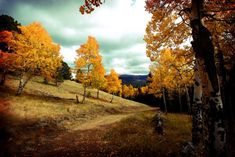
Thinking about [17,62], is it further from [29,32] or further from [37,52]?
[29,32]

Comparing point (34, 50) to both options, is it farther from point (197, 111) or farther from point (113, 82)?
point (113, 82)

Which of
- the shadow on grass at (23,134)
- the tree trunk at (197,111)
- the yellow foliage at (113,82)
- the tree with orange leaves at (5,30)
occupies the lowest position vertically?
the shadow on grass at (23,134)

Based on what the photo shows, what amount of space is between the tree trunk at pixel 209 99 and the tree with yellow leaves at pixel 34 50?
23634 millimetres

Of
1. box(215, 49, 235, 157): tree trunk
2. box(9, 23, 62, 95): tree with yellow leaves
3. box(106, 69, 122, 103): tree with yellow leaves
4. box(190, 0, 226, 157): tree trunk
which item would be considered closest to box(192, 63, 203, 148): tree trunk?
box(215, 49, 235, 157): tree trunk

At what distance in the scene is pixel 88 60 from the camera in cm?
3225

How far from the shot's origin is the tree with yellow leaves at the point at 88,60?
31.9 metres

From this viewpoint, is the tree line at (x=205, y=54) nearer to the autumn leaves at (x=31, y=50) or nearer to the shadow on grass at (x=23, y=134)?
the shadow on grass at (x=23, y=134)

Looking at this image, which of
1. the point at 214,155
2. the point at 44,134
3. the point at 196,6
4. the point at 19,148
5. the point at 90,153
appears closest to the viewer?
the point at 214,155

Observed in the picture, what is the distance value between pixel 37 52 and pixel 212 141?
25.4 meters

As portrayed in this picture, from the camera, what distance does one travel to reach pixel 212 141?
521 centimetres

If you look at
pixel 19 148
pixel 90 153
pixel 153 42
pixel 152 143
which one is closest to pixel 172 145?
pixel 152 143

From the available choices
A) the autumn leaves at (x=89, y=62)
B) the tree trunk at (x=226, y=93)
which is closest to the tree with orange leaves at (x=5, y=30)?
the autumn leaves at (x=89, y=62)

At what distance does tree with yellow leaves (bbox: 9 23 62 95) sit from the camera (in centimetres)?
2456

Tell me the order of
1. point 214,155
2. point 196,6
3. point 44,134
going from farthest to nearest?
point 44,134 → point 196,6 → point 214,155
